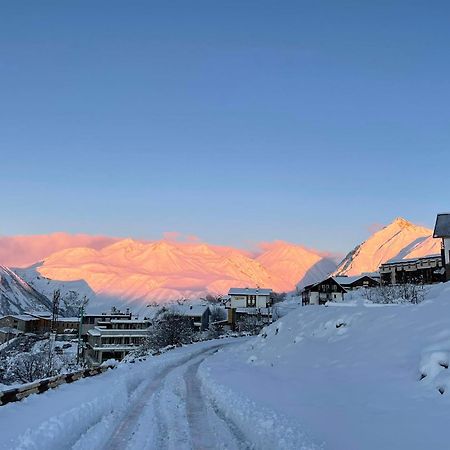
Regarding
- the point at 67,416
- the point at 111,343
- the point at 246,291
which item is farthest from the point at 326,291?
the point at 67,416

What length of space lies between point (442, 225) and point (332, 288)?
49.6 meters

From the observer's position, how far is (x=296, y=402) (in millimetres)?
16625

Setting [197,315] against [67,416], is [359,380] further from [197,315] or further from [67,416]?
[197,315]

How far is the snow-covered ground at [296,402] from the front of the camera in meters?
11.9

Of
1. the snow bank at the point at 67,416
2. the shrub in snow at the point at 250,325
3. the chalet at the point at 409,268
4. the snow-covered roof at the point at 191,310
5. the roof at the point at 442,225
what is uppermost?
the roof at the point at 442,225

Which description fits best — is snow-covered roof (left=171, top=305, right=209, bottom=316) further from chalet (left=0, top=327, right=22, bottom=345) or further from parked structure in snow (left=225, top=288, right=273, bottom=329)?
chalet (left=0, top=327, right=22, bottom=345)

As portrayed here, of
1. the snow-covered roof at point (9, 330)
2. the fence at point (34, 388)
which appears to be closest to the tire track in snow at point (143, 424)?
the fence at point (34, 388)

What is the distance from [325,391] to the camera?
58.4 feet

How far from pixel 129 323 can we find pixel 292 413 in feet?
326

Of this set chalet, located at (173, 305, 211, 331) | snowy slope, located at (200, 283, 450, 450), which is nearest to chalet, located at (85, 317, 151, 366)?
chalet, located at (173, 305, 211, 331)

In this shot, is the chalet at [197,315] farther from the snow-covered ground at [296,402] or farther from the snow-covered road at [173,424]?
the snow-covered road at [173,424]

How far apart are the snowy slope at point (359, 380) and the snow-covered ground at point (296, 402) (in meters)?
0.05

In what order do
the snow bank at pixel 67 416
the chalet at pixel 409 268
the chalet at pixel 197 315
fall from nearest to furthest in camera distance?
the snow bank at pixel 67 416 < the chalet at pixel 409 268 < the chalet at pixel 197 315

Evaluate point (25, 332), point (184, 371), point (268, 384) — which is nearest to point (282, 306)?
point (25, 332)
